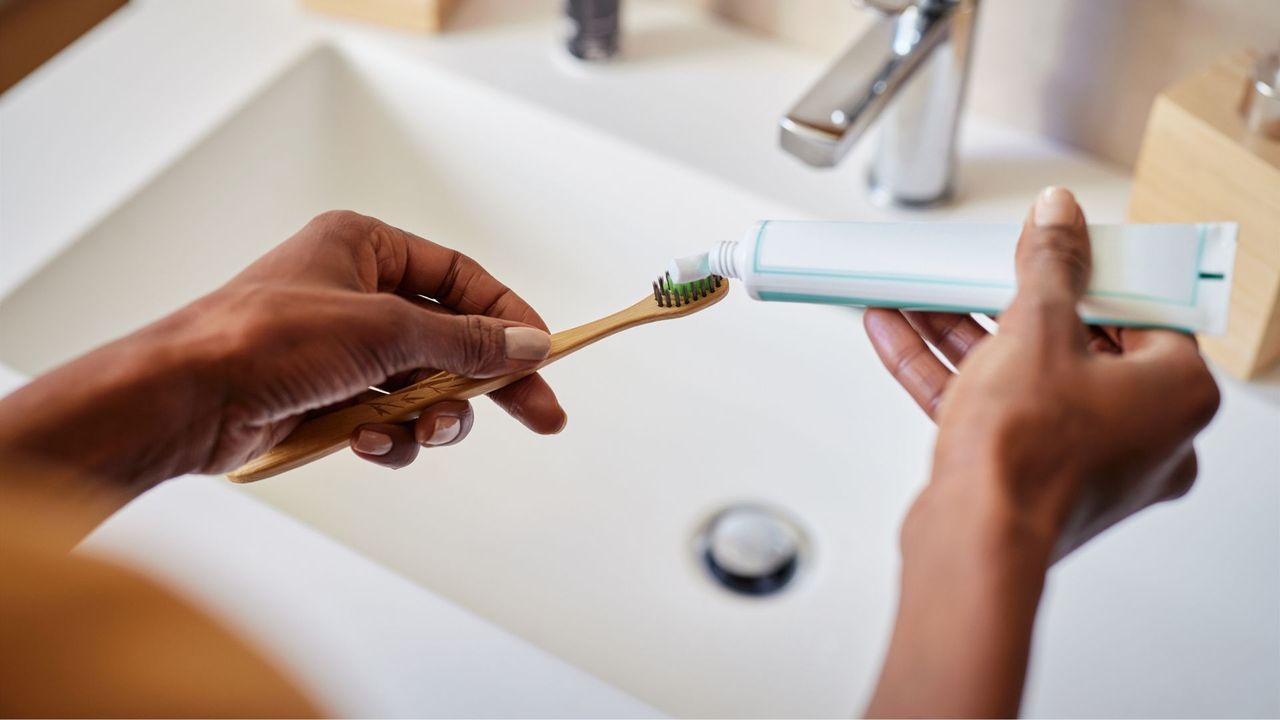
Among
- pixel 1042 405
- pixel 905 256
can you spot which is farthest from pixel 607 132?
pixel 1042 405

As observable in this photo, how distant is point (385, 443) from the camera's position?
538mm

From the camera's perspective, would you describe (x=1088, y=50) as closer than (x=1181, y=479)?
No

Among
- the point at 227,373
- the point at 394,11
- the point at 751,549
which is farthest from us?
the point at 394,11

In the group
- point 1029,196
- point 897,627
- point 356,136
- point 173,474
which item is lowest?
point 173,474

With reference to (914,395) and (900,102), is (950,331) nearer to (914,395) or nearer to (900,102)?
(914,395)

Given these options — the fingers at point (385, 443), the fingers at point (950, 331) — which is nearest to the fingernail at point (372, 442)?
the fingers at point (385, 443)

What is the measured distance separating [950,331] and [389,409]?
0.26m

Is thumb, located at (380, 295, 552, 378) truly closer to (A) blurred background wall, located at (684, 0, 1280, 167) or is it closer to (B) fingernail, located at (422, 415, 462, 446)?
(B) fingernail, located at (422, 415, 462, 446)

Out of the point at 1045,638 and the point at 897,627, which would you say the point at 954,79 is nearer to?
the point at 1045,638

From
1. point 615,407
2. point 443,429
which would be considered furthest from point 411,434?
point 615,407

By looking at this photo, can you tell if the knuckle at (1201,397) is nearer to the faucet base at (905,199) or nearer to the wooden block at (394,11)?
the faucet base at (905,199)

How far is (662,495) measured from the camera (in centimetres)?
76

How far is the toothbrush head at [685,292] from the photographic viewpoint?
21.9 inches

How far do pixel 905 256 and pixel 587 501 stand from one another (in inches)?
12.9
